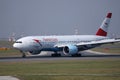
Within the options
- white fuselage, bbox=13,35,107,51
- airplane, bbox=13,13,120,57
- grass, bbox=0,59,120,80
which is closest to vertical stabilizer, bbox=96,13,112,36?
airplane, bbox=13,13,120,57

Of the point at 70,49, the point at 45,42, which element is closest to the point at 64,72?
the point at 70,49

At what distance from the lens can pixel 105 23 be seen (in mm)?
85438

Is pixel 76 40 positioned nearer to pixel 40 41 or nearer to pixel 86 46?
pixel 86 46

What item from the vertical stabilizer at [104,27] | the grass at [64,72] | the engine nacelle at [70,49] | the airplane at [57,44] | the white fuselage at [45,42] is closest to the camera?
the grass at [64,72]

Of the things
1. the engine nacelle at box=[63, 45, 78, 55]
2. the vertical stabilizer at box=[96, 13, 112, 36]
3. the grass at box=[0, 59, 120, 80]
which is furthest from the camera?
the vertical stabilizer at box=[96, 13, 112, 36]

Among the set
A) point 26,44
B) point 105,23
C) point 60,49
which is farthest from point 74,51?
point 105,23

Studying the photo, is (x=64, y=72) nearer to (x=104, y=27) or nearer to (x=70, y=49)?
(x=70, y=49)

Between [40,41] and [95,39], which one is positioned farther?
[95,39]

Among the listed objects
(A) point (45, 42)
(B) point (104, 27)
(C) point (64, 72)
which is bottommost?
(C) point (64, 72)

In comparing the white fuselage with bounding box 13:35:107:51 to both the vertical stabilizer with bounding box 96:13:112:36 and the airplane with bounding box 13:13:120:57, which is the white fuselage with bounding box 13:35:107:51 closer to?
the airplane with bounding box 13:13:120:57

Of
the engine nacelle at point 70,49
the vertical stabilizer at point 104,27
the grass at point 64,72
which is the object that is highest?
the vertical stabilizer at point 104,27

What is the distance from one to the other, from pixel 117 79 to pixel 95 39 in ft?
165

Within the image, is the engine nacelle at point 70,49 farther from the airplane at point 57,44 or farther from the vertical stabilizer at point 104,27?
the vertical stabilizer at point 104,27

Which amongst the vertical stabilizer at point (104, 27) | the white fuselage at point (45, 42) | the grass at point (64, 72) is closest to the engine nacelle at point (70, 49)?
the white fuselage at point (45, 42)
